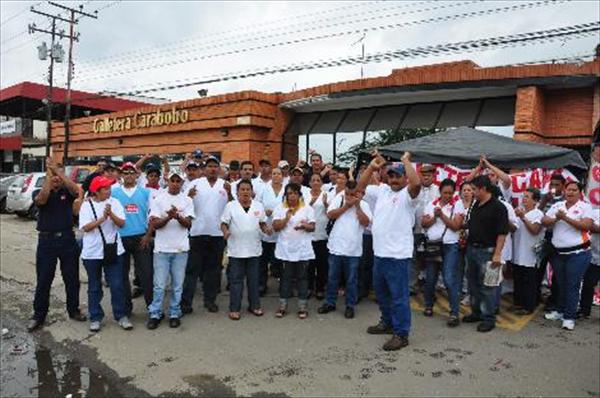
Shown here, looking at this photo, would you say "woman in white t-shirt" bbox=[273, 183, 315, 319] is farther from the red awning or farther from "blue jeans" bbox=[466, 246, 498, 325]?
the red awning

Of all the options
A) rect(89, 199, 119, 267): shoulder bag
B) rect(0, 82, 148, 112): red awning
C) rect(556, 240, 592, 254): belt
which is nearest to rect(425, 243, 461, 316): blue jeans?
rect(556, 240, 592, 254): belt

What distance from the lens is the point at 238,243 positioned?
21.2 feet

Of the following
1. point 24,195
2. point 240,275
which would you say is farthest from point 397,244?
point 24,195

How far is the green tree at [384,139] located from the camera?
13945mm

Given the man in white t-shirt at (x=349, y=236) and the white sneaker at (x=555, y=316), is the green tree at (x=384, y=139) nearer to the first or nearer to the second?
the man in white t-shirt at (x=349, y=236)

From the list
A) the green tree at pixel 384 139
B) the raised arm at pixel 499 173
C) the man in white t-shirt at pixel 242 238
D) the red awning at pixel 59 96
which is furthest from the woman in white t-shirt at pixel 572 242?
the red awning at pixel 59 96

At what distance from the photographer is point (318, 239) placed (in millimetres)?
7391

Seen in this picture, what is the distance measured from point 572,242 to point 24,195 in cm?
1686

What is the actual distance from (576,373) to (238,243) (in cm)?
380

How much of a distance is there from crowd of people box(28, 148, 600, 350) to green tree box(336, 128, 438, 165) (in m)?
6.55

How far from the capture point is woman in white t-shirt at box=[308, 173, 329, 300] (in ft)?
23.7

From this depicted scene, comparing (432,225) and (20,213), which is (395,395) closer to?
(432,225)

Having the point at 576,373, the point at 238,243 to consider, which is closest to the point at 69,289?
the point at 238,243

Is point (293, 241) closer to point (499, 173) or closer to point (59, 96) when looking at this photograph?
point (499, 173)
